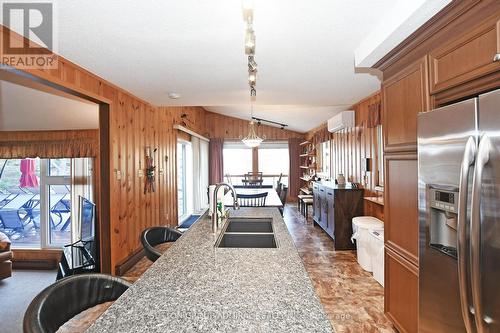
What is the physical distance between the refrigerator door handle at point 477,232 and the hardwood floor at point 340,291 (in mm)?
1343

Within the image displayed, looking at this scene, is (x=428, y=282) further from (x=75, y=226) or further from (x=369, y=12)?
(x=75, y=226)

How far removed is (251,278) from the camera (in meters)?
1.23

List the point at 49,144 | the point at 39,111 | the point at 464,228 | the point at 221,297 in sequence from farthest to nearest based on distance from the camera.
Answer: the point at 49,144, the point at 39,111, the point at 464,228, the point at 221,297

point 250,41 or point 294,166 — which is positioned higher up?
point 250,41

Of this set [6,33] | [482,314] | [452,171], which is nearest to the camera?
[482,314]

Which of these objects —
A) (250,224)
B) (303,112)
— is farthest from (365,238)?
(303,112)

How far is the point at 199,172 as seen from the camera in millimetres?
8055

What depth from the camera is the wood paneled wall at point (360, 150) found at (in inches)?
158

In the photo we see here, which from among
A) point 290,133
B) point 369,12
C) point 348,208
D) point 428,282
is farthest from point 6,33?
point 290,133

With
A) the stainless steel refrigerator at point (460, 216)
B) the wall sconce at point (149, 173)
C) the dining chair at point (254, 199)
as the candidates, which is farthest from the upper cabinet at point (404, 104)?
the wall sconce at point (149, 173)

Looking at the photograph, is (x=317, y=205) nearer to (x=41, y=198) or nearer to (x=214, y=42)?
(x=214, y=42)

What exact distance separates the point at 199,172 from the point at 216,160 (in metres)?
1.23

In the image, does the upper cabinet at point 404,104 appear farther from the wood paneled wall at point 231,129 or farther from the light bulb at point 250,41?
the wood paneled wall at point 231,129

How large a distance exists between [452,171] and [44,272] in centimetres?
507
